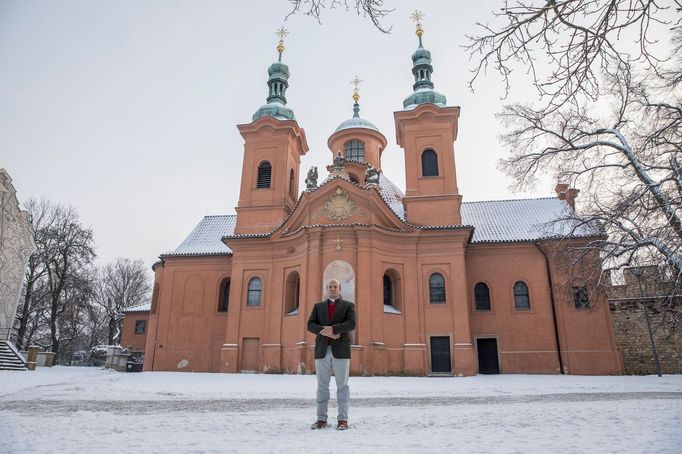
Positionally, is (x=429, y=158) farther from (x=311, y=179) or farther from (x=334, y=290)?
(x=334, y=290)

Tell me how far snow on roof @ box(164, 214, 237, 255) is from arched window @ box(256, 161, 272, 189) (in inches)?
169

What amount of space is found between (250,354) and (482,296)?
12.6 meters

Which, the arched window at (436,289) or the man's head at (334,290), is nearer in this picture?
the man's head at (334,290)

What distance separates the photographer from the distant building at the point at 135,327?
35.0m

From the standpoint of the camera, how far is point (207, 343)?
2523 cm

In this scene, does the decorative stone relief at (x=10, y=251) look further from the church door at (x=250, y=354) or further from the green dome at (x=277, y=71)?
the green dome at (x=277, y=71)

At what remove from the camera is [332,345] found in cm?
562

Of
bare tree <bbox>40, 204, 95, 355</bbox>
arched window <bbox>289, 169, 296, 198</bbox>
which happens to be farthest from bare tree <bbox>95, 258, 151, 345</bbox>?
arched window <bbox>289, 169, 296, 198</bbox>

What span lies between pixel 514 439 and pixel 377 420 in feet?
6.25

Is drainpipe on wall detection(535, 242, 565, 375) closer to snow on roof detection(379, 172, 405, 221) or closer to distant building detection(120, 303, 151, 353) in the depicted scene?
snow on roof detection(379, 172, 405, 221)

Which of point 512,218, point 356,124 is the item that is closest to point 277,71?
point 356,124

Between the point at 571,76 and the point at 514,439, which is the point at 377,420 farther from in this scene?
the point at 571,76

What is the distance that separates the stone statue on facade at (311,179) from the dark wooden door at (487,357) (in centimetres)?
1173

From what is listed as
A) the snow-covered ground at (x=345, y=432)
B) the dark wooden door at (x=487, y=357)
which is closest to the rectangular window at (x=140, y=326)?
the dark wooden door at (x=487, y=357)
